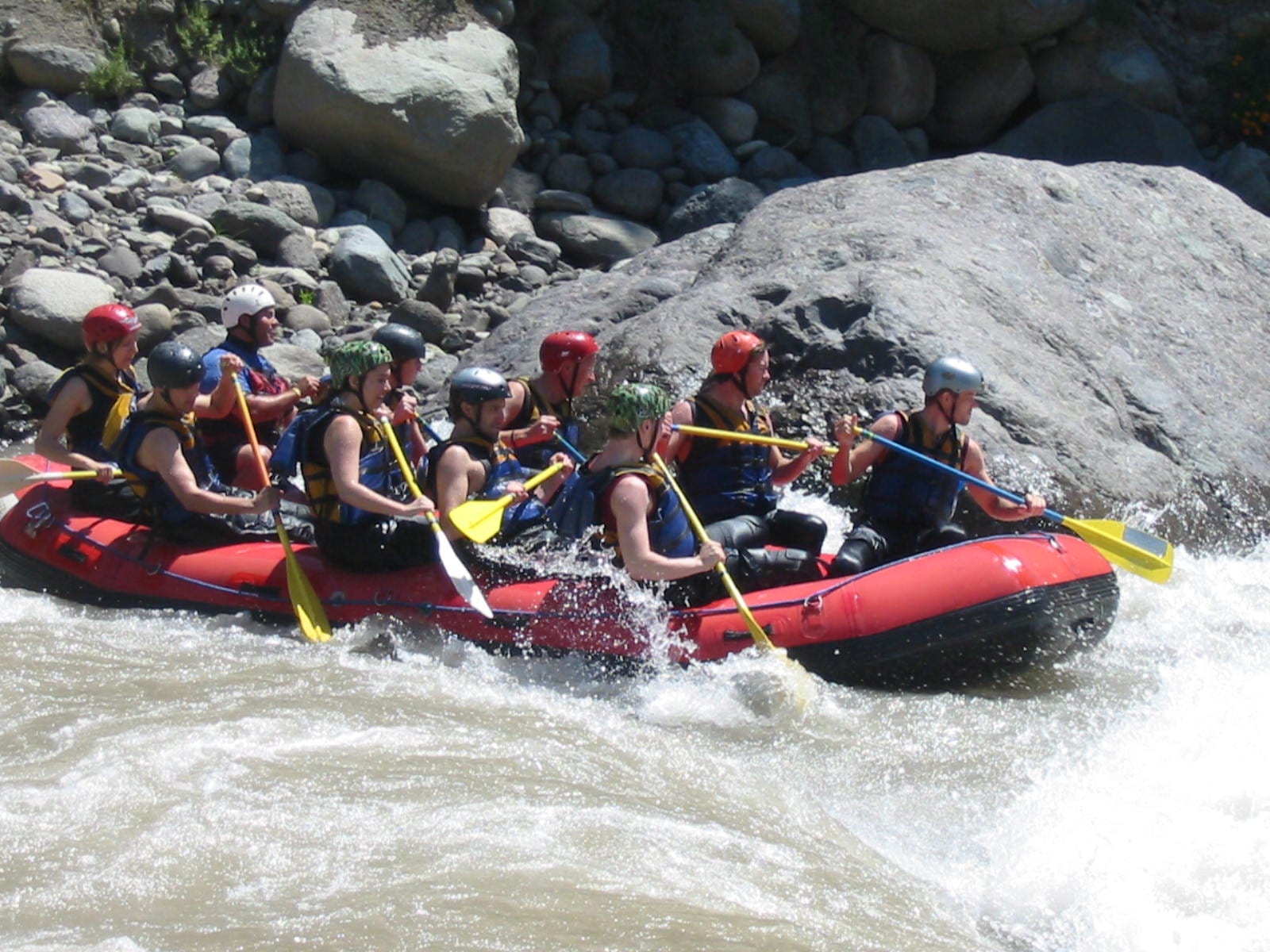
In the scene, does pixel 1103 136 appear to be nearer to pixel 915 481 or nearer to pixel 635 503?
pixel 915 481

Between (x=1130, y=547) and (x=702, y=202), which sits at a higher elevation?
(x=1130, y=547)

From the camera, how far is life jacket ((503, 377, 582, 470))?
646cm

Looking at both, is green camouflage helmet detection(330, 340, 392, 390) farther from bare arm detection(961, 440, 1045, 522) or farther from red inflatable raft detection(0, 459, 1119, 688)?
bare arm detection(961, 440, 1045, 522)

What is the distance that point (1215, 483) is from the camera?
7586 millimetres

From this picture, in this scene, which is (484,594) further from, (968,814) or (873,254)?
(873,254)

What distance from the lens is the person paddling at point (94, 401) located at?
6.11m

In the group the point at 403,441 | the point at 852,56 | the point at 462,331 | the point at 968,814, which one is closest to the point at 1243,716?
the point at 968,814

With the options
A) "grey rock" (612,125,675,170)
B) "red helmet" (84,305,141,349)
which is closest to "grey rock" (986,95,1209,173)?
"grey rock" (612,125,675,170)

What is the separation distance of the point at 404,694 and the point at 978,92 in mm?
10669

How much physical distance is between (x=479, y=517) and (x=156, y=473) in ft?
4.72

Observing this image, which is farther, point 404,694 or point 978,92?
point 978,92

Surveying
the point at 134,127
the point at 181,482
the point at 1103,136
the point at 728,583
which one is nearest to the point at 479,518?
the point at 728,583

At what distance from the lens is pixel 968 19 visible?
13.6m

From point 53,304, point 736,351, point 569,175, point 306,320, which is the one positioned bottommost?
point 306,320
